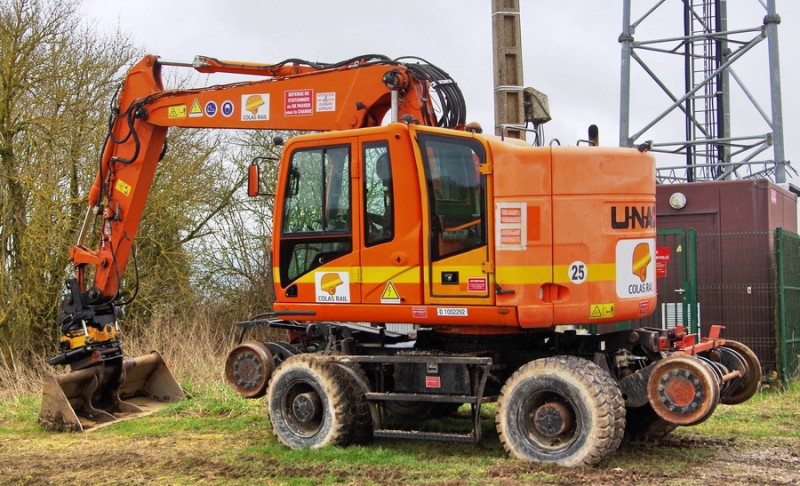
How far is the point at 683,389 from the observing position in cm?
739

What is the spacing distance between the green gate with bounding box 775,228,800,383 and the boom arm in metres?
5.51

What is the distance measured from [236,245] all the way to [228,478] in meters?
11.8

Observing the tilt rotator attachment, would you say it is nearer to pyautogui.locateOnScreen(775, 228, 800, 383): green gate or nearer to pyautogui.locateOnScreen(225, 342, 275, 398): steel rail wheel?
pyautogui.locateOnScreen(225, 342, 275, 398): steel rail wheel

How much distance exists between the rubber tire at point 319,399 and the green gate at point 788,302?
20.2 feet

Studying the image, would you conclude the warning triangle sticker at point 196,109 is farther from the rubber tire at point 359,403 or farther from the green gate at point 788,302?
the green gate at point 788,302

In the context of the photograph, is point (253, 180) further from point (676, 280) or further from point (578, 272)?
point (676, 280)

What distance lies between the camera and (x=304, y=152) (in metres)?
8.75

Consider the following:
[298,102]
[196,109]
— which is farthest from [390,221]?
[196,109]

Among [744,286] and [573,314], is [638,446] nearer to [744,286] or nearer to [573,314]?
[573,314]

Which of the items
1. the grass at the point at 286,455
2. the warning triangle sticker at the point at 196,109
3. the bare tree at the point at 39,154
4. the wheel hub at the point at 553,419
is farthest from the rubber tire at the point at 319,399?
the bare tree at the point at 39,154

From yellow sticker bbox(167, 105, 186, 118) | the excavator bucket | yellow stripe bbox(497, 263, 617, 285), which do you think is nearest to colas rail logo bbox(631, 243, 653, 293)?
yellow stripe bbox(497, 263, 617, 285)

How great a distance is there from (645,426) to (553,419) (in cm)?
124

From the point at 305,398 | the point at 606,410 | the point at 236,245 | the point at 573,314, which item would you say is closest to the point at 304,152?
the point at 305,398

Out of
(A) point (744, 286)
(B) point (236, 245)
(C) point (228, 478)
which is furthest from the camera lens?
(B) point (236, 245)
